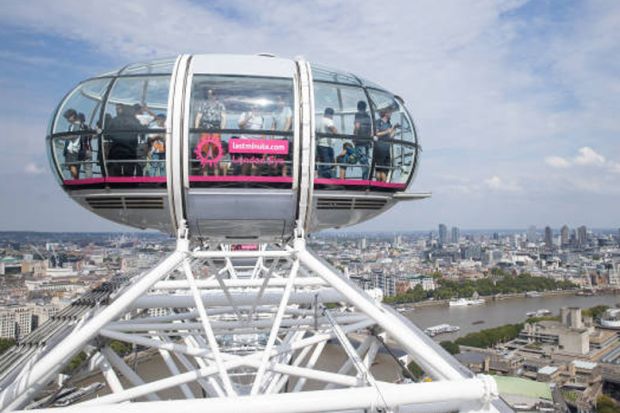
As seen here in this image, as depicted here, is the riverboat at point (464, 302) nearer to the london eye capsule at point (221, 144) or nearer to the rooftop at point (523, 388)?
the rooftop at point (523, 388)

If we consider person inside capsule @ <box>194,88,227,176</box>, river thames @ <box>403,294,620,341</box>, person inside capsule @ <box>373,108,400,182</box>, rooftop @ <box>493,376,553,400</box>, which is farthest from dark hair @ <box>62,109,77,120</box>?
river thames @ <box>403,294,620,341</box>

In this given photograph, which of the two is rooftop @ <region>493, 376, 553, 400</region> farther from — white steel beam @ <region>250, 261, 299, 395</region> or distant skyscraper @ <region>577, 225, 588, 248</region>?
distant skyscraper @ <region>577, 225, 588, 248</region>

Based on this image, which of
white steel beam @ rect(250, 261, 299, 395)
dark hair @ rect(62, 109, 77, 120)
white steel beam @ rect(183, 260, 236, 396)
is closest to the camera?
white steel beam @ rect(183, 260, 236, 396)

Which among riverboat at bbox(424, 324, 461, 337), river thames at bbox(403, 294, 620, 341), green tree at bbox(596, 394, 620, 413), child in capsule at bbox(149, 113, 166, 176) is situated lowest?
river thames at bbox(403, 294, 620, 341)

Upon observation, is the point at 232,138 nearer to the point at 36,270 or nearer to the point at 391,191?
the point at 391,191

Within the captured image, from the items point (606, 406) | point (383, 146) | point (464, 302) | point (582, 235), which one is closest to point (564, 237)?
point (582, 235)

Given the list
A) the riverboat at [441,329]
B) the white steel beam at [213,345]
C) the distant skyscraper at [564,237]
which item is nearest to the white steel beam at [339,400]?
the white steel beam at [213,345]
